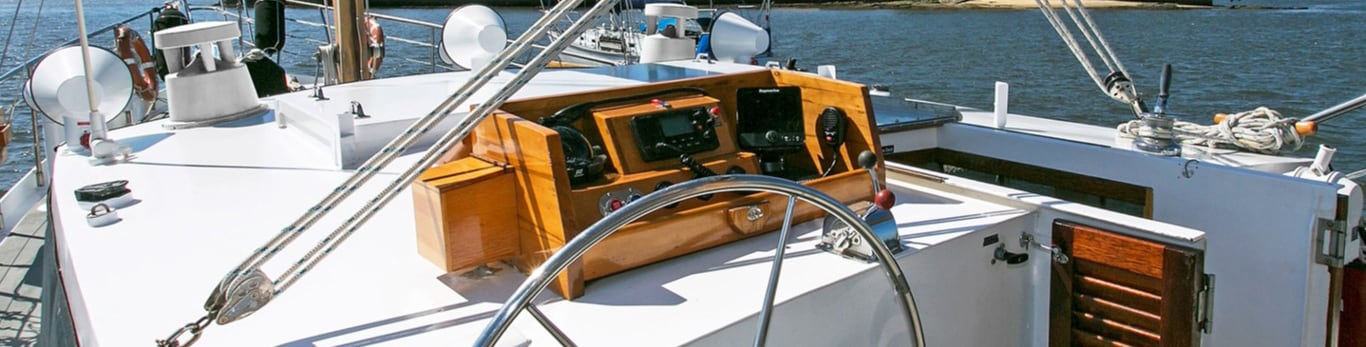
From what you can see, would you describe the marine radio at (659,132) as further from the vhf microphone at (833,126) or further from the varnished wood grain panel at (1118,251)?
the varnished wood grain panel at (1118,251)

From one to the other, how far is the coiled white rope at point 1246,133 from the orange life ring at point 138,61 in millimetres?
6850

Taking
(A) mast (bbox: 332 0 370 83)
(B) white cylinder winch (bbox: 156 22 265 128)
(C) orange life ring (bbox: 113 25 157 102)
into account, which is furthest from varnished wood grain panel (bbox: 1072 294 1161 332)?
(C) orange life ring (bbox: 113 25 157 102)

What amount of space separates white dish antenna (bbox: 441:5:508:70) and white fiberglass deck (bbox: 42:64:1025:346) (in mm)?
2841

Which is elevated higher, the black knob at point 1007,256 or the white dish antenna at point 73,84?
the white dish antenna at point 73,84

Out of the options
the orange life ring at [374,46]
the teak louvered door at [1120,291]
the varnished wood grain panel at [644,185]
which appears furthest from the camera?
A: the orange life ring at [374,46]

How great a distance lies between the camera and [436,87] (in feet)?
17.8

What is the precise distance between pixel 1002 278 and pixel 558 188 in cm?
157

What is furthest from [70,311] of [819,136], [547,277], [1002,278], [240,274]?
[1002,278]

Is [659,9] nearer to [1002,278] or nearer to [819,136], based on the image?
[819,136]

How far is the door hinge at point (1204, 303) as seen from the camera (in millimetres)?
2990

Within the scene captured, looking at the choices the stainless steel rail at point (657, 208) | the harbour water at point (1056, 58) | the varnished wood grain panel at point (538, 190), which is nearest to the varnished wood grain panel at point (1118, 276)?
the stainless steel rail at point (657, 208)

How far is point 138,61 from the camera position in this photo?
7.70m

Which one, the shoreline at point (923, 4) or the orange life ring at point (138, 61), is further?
the shoreline at point (923, 4)

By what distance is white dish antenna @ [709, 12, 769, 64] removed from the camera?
7.34 metres
